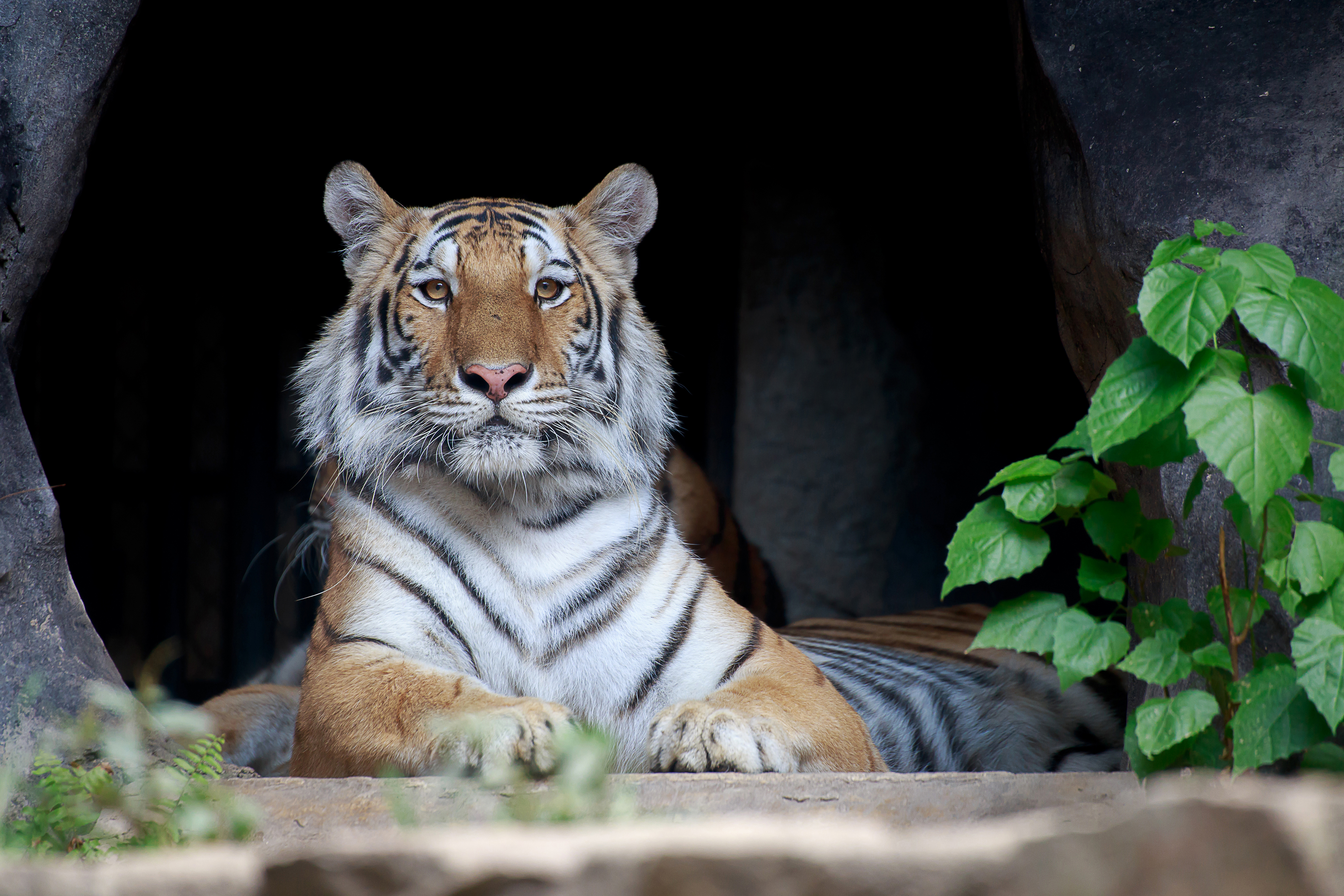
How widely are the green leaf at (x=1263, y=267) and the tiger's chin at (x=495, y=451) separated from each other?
1.10 m

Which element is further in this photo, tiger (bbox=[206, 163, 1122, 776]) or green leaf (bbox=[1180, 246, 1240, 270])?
tiger (bbox=[206, 163, 1122, 776])

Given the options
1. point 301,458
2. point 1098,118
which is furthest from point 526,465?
point 301,458

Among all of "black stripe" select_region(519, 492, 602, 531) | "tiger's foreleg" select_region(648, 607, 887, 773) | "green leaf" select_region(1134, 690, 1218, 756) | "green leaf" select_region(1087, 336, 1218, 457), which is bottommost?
"tiger's foreleg" select_region(648, 607, 887, 773)

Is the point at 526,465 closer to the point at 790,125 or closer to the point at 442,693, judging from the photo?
the point at 442,693

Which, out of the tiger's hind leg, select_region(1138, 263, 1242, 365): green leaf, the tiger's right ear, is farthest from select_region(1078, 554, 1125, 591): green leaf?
the tiger's hind leg

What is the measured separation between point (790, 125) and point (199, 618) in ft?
10.4

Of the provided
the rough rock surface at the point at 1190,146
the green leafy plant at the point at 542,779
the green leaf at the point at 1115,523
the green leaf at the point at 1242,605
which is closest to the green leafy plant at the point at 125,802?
the green leafy plant at the point at 542,779

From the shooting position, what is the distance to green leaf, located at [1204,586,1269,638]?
1.49 metres

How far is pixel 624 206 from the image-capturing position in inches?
95.1

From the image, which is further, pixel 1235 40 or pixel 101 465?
pixel 101 465

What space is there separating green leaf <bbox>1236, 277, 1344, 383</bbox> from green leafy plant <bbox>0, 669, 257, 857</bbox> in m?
1.33

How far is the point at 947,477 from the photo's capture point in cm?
429

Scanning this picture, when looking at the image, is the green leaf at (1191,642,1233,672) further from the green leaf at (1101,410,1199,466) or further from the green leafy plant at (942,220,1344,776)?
the green leaf at (1101,410,1199,466)

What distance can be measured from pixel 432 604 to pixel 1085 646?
3.59 feet
